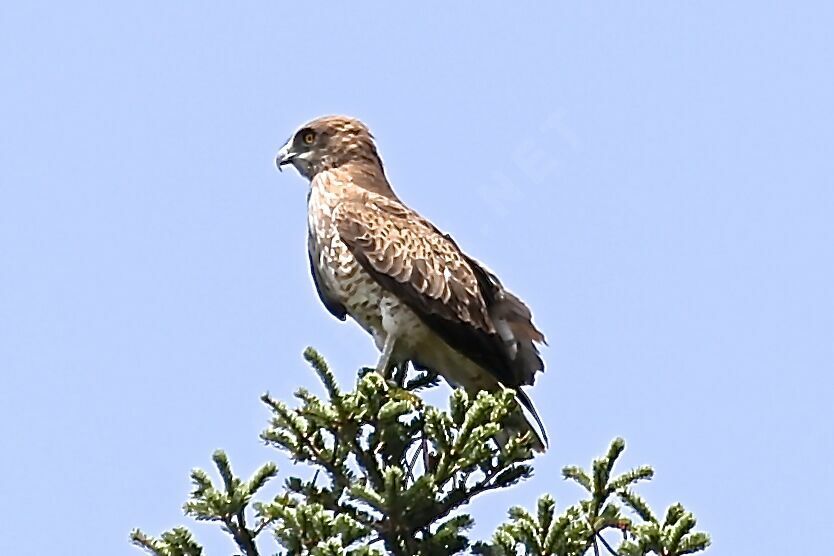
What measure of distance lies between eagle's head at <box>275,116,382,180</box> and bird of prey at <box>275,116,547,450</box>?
0.62 metres

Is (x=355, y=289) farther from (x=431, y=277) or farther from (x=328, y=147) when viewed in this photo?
(x=328, y=147)

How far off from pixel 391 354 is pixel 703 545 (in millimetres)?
2864

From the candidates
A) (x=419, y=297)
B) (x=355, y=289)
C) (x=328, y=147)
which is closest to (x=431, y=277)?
(x=419, y=297)

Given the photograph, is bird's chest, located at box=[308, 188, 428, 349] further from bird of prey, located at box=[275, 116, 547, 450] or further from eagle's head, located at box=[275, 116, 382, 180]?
eagle's head, located at box=[275, 116, 382, 180]

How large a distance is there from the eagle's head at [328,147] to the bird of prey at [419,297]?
623 millimetres

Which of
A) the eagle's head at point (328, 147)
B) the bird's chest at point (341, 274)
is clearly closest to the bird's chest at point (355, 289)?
the bird's chest at point (341, 274)

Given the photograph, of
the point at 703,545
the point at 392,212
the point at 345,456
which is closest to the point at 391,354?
the point at 392,212

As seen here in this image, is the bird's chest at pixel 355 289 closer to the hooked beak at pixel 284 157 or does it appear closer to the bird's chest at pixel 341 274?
the bird's chest at pixel 341 274

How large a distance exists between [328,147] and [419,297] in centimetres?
176

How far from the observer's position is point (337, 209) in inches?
343

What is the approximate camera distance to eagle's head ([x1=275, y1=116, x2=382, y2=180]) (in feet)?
31.1

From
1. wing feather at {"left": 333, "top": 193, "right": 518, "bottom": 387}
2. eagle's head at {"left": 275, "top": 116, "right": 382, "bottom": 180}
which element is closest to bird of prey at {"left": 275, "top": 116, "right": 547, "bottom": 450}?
wing feather at {"left": 333, "top": 193, "right": 518, "bottom": 387}

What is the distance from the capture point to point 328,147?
9516 millimetres

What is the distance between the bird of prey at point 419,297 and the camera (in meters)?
8.17
